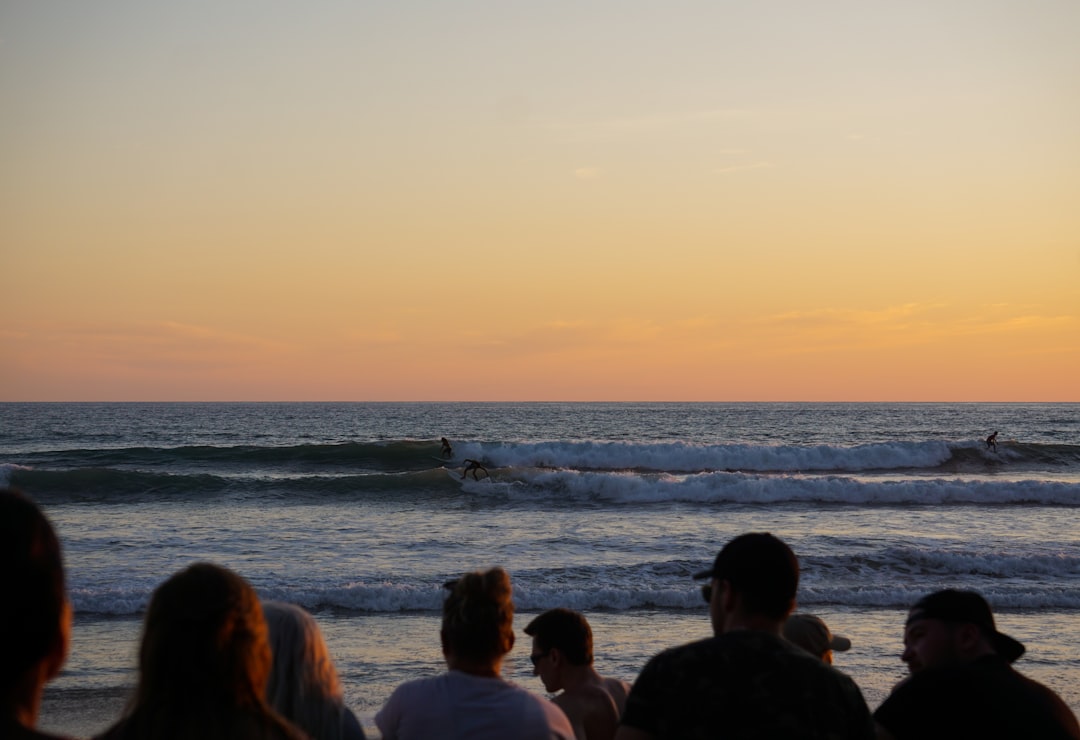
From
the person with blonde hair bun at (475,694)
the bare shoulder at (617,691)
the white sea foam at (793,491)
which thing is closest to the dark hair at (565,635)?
the bare shoulder at (617,691)

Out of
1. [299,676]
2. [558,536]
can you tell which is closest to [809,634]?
[299,676]

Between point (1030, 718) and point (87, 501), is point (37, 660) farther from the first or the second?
point (87, 501)

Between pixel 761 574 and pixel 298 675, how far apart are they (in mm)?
1286

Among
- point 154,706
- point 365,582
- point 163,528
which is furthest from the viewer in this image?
point 163,528

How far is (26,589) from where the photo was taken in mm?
1649

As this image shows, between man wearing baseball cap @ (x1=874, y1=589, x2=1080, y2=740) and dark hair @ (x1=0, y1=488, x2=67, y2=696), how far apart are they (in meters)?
2.37

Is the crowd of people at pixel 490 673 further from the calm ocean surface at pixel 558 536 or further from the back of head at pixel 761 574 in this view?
the calm ocean surface at pixel 558 536

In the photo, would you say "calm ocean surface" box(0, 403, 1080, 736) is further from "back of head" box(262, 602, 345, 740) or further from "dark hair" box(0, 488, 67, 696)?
"dark hair" box(0, 488, 67, 696)

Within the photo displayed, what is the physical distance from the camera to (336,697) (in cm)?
274

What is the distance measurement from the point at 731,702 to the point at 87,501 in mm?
23349

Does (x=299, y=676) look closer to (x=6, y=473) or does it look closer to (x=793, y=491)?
(x=793, y=491)

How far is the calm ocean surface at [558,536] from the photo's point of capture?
945cm

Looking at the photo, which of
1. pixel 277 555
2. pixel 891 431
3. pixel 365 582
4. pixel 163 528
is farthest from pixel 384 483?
pixel 891 431

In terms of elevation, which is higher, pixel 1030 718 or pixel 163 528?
pixel 1030 718
